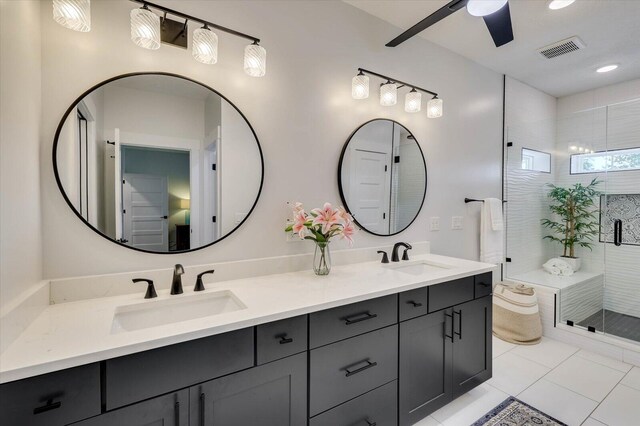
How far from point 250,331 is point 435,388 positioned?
125cm

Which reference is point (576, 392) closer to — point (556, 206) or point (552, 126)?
point (556, 206)

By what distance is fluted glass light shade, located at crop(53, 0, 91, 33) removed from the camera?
43.9 inches

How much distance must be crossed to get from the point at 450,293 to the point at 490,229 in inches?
57.8

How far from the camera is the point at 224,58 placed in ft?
5.22

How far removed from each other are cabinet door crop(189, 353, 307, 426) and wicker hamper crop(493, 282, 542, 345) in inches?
96.7

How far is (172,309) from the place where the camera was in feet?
4.28

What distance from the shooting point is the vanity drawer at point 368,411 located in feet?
4.22

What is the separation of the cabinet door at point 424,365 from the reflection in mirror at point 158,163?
3.80ft

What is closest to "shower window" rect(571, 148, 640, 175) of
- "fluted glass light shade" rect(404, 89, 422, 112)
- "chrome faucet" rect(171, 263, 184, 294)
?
"fluted glass light shade" rect(404, 89, 422, 112)

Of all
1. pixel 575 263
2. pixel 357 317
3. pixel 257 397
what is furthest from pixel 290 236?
pixel 575 263

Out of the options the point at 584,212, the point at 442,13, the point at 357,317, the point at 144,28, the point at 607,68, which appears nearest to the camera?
the point at 144,28

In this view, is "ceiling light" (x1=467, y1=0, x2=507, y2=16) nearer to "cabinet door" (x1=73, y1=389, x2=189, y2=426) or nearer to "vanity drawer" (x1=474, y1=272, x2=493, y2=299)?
"vanity drawer" (x1=474, y1=272, x2=493, y2=299)

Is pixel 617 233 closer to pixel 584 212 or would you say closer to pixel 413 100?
pixel 584 212

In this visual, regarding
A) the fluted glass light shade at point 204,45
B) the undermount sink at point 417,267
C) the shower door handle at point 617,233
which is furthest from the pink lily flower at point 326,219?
the shower door handle at point 617,233
